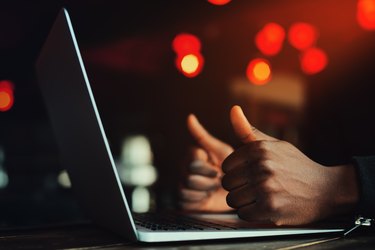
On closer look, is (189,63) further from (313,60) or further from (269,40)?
(313,60)

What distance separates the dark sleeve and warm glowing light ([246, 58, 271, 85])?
4.43m

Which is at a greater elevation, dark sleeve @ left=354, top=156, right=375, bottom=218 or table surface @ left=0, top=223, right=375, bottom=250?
dark sleeve @ left=354, top=156, right=375, bottom=218

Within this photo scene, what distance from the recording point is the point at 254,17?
4.97 meters

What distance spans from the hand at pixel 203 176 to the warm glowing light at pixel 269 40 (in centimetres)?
375

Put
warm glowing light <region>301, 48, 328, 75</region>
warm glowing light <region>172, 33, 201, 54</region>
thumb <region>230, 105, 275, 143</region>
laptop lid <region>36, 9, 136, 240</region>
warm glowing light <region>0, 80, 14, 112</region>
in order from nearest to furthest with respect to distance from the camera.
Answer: laptop lid <region>36, 9, 136, 240</region> → thumb <region>230, 105, 275, 143</region> → warm glowing light <region>301, 48, 328, 75</region> → warm glowing light <region>0, 80, 14, 112</region> → warm glowing light <region>172, 33, 201, 54</region>

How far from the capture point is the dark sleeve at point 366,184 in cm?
85

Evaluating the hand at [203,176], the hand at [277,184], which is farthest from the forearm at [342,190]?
the hand at [203,176]

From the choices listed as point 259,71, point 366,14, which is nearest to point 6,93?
point 259,71

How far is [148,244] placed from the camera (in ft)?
2.19

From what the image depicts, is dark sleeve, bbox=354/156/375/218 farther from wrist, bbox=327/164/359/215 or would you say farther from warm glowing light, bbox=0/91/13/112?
warm glowing light, bbox=0/91/13/112

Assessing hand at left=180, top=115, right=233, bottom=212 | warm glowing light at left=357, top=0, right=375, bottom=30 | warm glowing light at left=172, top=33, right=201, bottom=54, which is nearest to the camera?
hand at left=180, top=115, right=233, bottom=212

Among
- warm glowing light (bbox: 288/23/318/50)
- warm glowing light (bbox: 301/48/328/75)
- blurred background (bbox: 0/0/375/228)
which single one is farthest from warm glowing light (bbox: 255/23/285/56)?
warm glowing light (bbox: 301/48/328/75)

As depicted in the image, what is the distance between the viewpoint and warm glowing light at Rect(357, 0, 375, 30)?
362 centimetres

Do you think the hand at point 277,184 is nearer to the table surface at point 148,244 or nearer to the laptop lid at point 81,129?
the table surface at point 148,244
